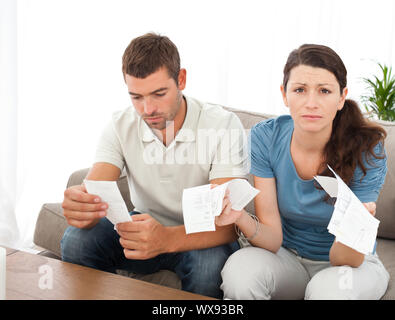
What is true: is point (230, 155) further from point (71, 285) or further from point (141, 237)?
point (71, 285)

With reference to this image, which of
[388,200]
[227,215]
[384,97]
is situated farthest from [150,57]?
[384,97]

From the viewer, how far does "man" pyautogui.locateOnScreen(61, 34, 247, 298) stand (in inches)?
59.4

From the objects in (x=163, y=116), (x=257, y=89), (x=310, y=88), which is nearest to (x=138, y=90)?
(x=163, y=116)

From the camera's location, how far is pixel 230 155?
1638mm

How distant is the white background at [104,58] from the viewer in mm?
2834

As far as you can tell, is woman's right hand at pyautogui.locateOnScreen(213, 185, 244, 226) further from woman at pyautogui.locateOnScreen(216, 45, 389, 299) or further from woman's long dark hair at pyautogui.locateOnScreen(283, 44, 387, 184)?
woman's long dark hair at pyautogui.locateOnScreen(283, 44, 387, 184)

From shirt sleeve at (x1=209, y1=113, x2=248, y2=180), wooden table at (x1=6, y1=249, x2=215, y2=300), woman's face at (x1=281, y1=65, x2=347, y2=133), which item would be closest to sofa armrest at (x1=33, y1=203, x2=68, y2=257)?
wooden table at (x1=6, y1=249, x2=215, y2=300)

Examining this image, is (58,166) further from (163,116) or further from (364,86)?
(364,86)

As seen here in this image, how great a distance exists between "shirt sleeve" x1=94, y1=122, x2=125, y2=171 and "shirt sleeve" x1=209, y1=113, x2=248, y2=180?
13.7 inches

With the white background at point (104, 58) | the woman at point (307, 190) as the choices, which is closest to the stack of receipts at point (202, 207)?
the woman at point (307, 190)

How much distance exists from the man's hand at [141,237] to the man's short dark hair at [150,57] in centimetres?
48

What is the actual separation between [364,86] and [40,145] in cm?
250

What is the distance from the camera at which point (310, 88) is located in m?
1.41

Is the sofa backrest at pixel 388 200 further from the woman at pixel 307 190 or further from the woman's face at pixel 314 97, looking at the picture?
the woman's face at pixel 314 97
